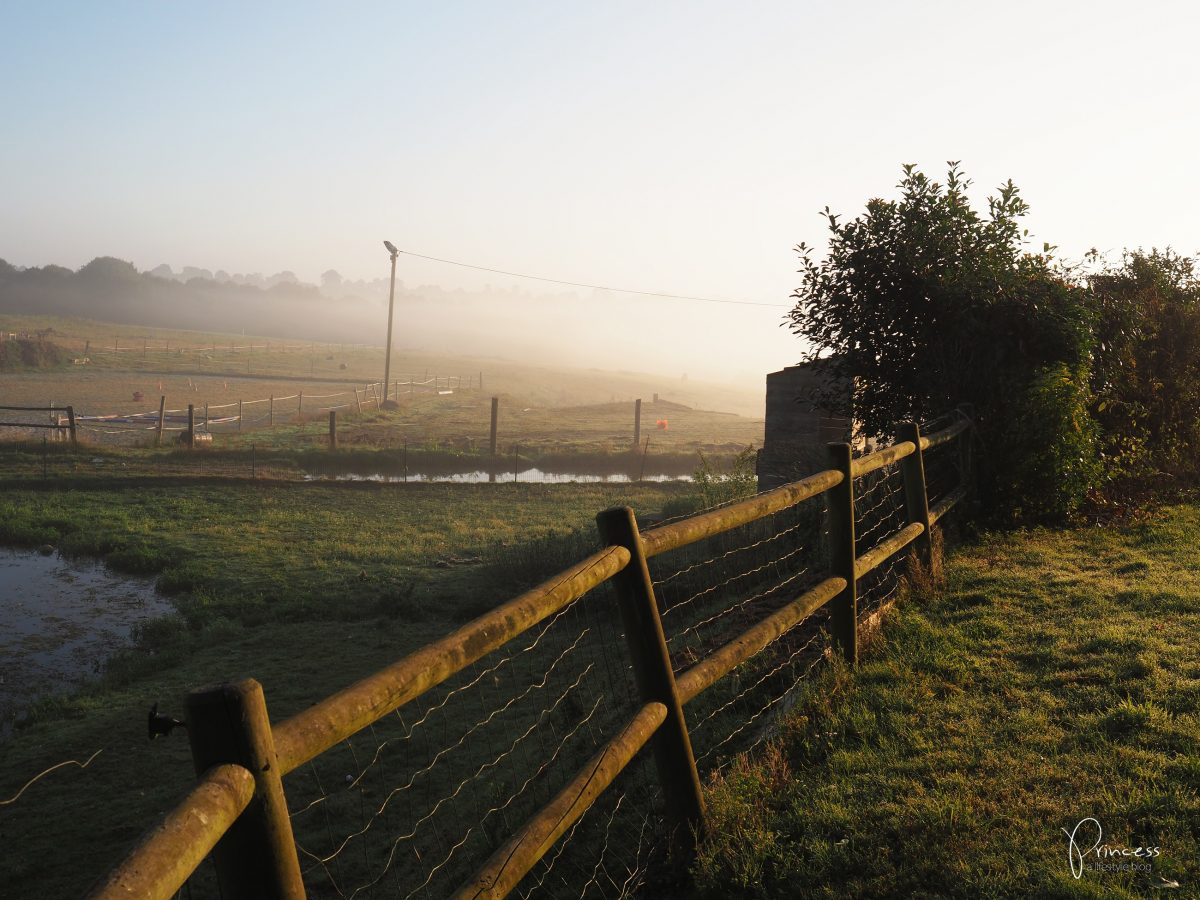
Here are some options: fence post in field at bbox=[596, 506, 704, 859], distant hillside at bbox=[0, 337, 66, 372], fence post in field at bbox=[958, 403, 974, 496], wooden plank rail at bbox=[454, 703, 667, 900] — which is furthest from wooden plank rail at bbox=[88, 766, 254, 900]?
distant hillside at bbox=[0, 337, 66, 372]

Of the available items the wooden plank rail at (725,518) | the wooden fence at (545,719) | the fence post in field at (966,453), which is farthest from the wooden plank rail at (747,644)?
the fence post in field at (966,453)

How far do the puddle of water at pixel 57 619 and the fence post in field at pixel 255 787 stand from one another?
1045 cm

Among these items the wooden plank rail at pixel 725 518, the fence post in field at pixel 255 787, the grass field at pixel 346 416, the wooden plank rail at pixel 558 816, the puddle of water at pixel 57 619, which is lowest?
the puddle of water at pixel 57 619

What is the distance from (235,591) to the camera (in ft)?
51.9

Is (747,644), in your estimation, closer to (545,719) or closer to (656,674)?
(656,674)

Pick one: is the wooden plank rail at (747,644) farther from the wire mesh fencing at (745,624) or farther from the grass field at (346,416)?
the grass field at (346,416)

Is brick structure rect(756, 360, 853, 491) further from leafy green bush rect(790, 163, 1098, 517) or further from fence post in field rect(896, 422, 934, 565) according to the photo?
fence post in field rect(896, 422, 934, 565)

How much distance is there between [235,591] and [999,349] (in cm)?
1235

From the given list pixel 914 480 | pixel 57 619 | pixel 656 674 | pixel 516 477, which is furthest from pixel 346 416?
pixel 656 674

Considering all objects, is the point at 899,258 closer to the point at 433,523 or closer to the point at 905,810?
the point at 905,810

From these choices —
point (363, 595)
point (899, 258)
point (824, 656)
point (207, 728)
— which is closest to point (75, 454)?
point (363, 595)

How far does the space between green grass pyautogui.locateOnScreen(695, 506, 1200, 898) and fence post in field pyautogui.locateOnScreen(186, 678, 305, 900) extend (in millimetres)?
2189

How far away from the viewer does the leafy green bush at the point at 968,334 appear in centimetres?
1009

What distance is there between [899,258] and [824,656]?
6.76 m
